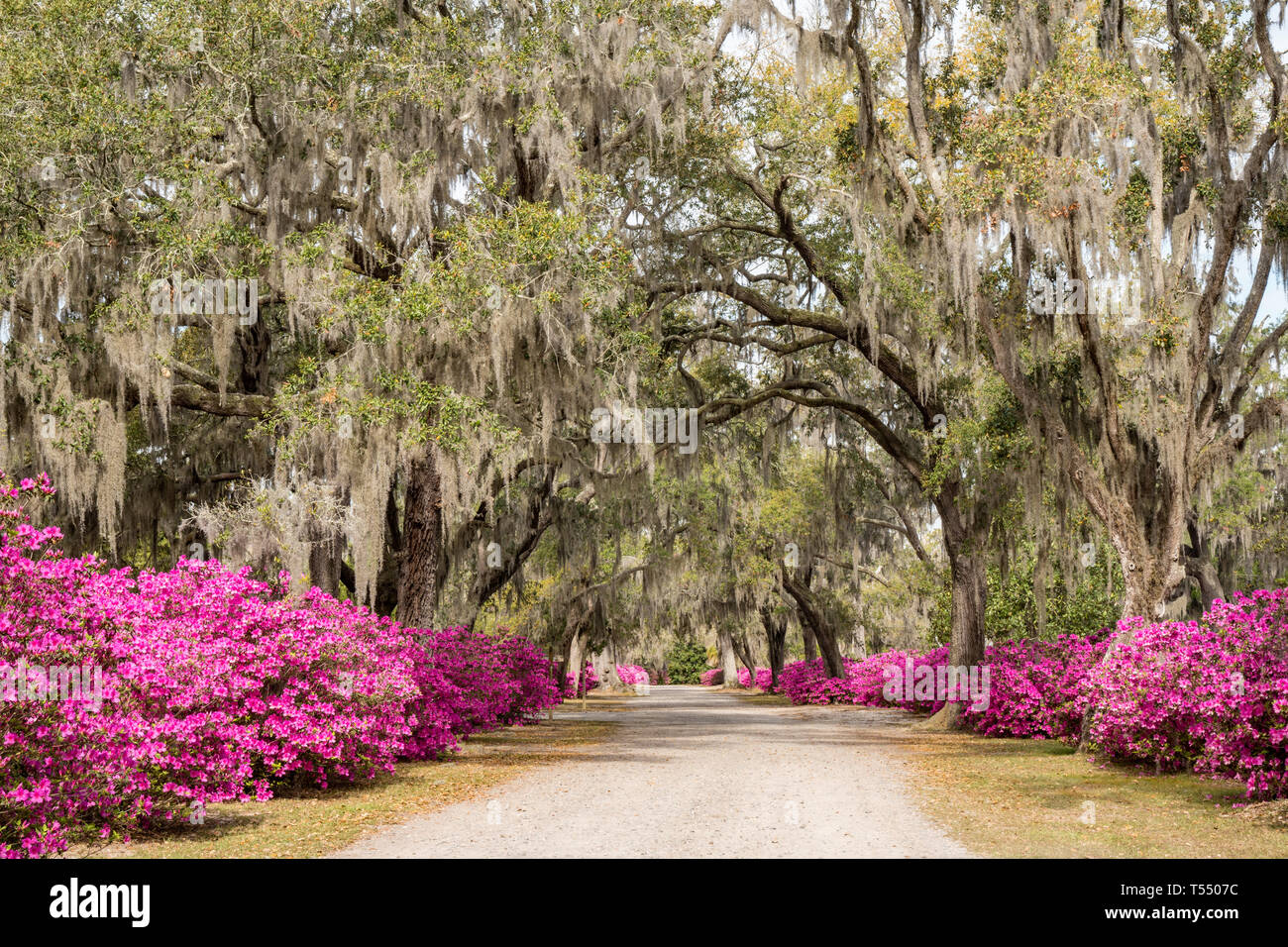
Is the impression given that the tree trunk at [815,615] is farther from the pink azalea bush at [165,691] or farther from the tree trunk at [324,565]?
the pink azalea bush at [165,691]

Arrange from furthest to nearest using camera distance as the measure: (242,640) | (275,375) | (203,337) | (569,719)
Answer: (569,719) < (275,375) < (203,337) < (242,640)

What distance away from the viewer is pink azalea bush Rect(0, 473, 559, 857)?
6078 mm

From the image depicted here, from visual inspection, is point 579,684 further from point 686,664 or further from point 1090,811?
point 686,664

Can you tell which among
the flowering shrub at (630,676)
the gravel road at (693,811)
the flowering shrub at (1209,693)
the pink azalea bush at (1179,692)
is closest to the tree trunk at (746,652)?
the flowering shrub at (630,676)

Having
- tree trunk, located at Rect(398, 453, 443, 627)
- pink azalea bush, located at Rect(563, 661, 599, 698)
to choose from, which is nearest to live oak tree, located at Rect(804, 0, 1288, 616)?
tree trunk, located at Rect(398, 453, 443, 627)

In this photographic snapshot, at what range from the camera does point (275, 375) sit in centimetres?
1805

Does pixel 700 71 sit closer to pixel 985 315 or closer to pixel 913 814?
pixel 985 315

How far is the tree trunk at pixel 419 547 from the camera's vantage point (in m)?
14.9

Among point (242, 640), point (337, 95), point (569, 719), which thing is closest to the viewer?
point (242, 640)

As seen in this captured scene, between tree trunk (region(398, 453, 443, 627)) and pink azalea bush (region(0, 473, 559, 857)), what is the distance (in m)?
2.30

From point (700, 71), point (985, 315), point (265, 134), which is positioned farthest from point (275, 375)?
point (985, 315)

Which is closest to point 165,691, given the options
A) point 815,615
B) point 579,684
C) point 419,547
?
point 419,547

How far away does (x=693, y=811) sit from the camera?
852 centimetres

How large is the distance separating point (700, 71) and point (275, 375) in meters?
8.61
